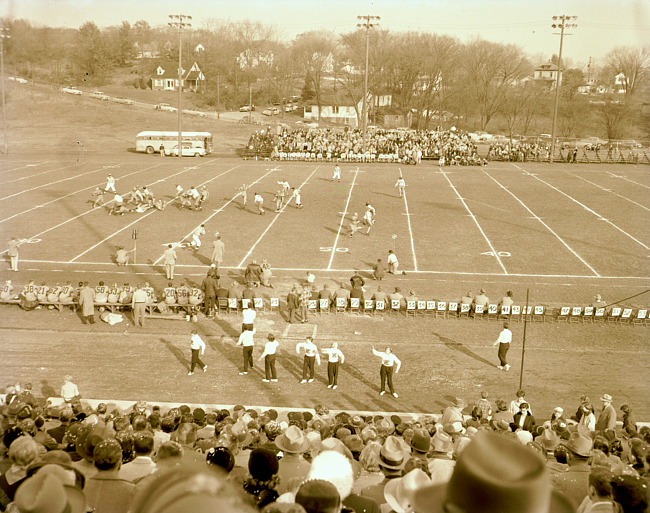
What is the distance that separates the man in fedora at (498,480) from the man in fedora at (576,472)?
2.80m

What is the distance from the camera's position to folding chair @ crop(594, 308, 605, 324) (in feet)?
67.3

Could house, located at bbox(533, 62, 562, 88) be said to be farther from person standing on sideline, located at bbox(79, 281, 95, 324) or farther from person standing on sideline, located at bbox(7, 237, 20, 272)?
person standing on sideline, located at bbox(79, 281, 95, 324)

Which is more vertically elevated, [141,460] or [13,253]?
[141,460]

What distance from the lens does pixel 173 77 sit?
3927 inches

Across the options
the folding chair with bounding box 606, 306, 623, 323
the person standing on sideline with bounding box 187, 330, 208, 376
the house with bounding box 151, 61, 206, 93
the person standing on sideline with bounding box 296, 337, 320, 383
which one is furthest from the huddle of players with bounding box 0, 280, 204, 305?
the house with bounding box 151, 61, 206, 93

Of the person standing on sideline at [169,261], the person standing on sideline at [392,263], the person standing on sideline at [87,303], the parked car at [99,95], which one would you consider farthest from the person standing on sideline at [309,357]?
the parked car at [99,95]

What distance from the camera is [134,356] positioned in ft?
56.4

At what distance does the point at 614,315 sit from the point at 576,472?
48.7 feet

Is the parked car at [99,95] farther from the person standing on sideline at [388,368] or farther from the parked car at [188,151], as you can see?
the person standing on sideline at [388,368]

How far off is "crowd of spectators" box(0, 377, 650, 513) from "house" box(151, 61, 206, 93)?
9059 centimetres

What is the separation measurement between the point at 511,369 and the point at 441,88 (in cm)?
8789

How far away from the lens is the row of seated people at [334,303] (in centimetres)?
2031

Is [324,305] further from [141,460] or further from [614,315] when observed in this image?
[141,460]

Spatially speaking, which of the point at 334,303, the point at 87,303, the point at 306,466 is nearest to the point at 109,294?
the point at 87,303
